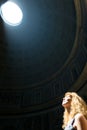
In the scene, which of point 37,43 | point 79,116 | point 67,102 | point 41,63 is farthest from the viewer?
point 37,43

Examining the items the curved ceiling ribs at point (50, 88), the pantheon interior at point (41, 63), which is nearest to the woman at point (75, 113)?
the pantheon interior at point (41, 63)

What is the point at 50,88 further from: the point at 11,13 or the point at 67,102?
the point at 67,102

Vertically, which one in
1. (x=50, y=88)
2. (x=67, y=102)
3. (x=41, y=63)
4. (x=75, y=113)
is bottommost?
(x=75, y=113)

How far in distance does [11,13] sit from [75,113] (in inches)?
386

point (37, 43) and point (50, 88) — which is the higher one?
point (37, 43)

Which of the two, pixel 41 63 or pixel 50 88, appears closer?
pixel 50 88

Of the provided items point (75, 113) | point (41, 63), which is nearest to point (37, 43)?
point (41, 63)

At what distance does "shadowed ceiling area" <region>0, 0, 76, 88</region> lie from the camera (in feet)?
40.9

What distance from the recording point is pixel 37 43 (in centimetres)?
1420

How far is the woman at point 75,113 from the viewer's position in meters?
3.74

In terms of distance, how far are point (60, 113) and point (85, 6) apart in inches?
170

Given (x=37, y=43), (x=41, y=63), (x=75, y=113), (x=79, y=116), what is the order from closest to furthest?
(x=79, y=116) < (x=75, y=113) < (x=41, y=63) < (x=37, y=43)

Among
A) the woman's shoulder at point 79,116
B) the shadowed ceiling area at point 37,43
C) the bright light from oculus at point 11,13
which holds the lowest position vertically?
the woman's shoulder at point 79,116

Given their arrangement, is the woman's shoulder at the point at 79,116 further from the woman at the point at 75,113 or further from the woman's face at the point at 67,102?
the woman's face at the point at 67,102
